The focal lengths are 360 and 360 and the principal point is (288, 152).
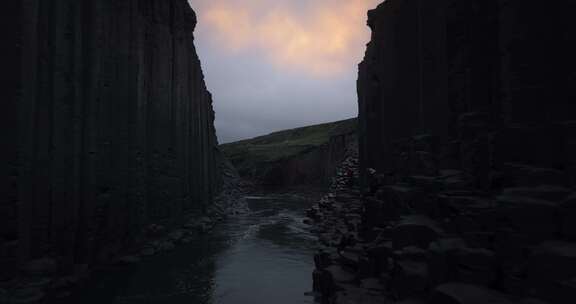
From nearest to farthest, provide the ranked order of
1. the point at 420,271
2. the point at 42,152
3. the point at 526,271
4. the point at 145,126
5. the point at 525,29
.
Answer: the point at 526,271, the point at 525,29, the point at 420,271, the point at 42,152, the point at 145,126

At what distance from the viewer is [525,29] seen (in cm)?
462

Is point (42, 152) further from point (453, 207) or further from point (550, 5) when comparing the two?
point (550, 5)

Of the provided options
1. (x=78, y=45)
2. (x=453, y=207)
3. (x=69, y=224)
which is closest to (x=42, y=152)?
(x=69, y=224)

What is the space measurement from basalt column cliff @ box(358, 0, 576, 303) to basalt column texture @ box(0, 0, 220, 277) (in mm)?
6888

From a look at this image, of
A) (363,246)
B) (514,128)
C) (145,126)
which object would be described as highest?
(145,126)

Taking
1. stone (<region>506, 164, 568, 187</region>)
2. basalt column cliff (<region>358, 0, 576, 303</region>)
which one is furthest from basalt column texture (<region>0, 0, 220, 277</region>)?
stone (<region>506, 164, 568, 187</region>)

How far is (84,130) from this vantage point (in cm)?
880

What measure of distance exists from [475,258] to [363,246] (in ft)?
13.3

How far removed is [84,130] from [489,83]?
344 inches

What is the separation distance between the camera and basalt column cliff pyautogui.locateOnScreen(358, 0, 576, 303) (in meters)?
3.91

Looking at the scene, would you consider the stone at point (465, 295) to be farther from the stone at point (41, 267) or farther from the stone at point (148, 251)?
the stone at point (148, 251)

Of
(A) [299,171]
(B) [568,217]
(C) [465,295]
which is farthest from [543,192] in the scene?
(A) [299,171]

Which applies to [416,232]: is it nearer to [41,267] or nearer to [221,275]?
[221,275]

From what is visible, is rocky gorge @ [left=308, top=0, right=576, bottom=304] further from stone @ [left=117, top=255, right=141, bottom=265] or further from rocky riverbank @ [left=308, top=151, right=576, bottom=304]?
stone @ [left=117, top=255, right=141, bottom=265]
